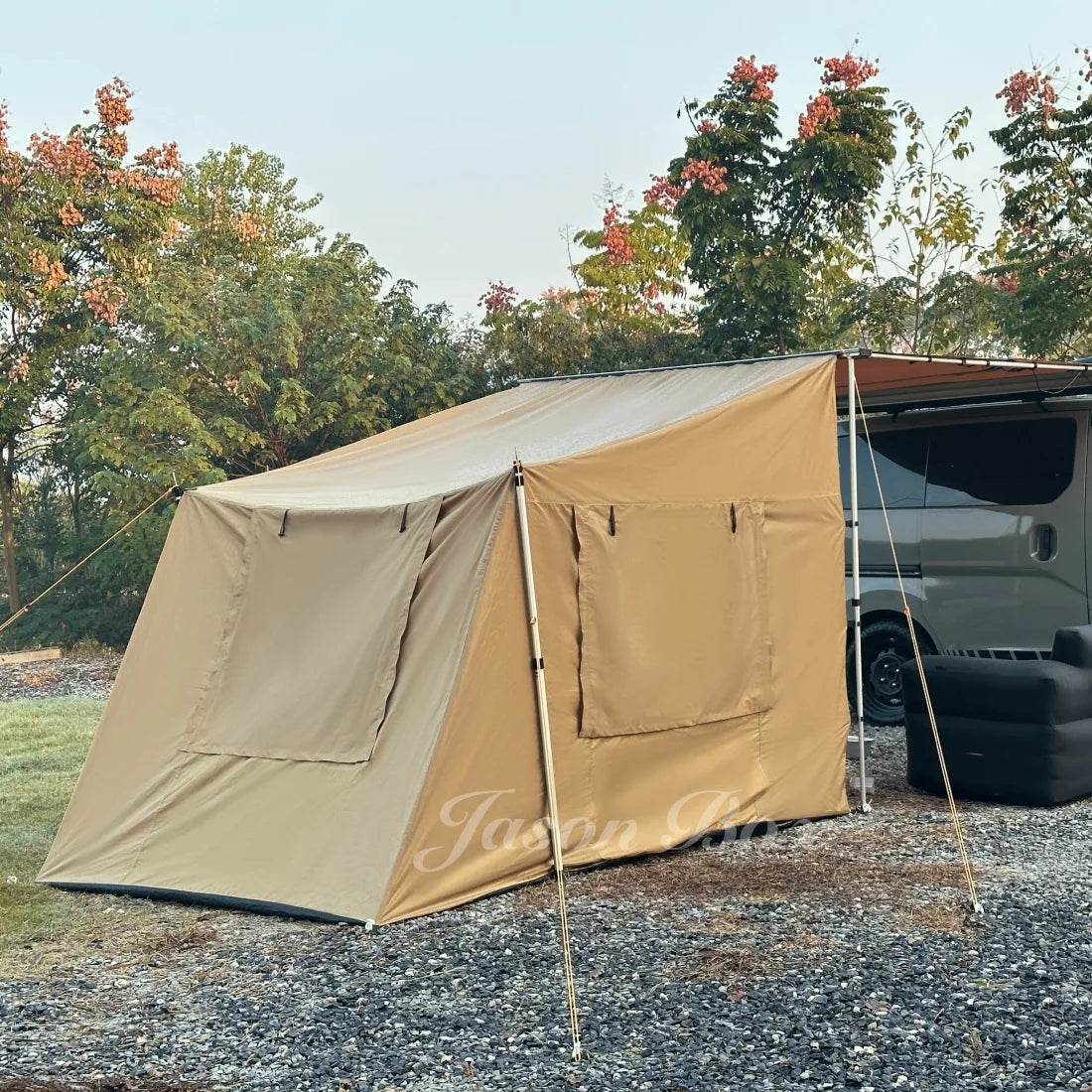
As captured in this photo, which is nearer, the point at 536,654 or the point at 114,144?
the point at 536,654

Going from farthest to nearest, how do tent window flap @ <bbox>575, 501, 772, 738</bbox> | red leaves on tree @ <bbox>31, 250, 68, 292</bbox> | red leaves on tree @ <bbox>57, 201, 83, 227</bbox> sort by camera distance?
red leaves on tree @ <bbox>57, 201, 83, 227</bbox>, red leaves on tree @ <bbox>31, 250, 68, 292</bbox>, tent window flap @ <bbox>575, 501, 772, 738</bbox>

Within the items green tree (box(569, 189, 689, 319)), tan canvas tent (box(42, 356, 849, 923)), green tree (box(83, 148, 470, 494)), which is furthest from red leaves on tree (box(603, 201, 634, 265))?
tan canvas tent (box(42, 356, 849, 923))

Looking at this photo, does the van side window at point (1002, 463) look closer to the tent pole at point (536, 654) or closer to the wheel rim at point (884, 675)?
the wheel rim at point (884, 675)

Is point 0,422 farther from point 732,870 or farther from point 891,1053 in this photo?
point 891,1053

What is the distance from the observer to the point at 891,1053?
3818mm

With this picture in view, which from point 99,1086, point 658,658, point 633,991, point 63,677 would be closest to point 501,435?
point 658,658

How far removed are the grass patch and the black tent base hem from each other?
5.6 inches

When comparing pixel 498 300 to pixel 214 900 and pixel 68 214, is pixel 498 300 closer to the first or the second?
pixel 68 214

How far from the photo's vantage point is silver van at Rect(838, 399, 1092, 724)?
25.5ft

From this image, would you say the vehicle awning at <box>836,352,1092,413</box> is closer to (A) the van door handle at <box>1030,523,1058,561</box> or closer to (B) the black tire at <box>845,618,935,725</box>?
(A) the van door handle at <box>1030,523,1058,561</box>

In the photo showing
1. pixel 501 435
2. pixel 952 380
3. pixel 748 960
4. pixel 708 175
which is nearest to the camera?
pixel 748 960

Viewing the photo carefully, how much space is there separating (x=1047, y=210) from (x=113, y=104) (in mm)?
9340

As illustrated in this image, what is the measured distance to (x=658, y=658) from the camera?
6.02 meters

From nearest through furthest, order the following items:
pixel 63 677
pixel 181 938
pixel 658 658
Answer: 1. pixel 181 938
2. pixel 658 658
3. pixel 63 677
